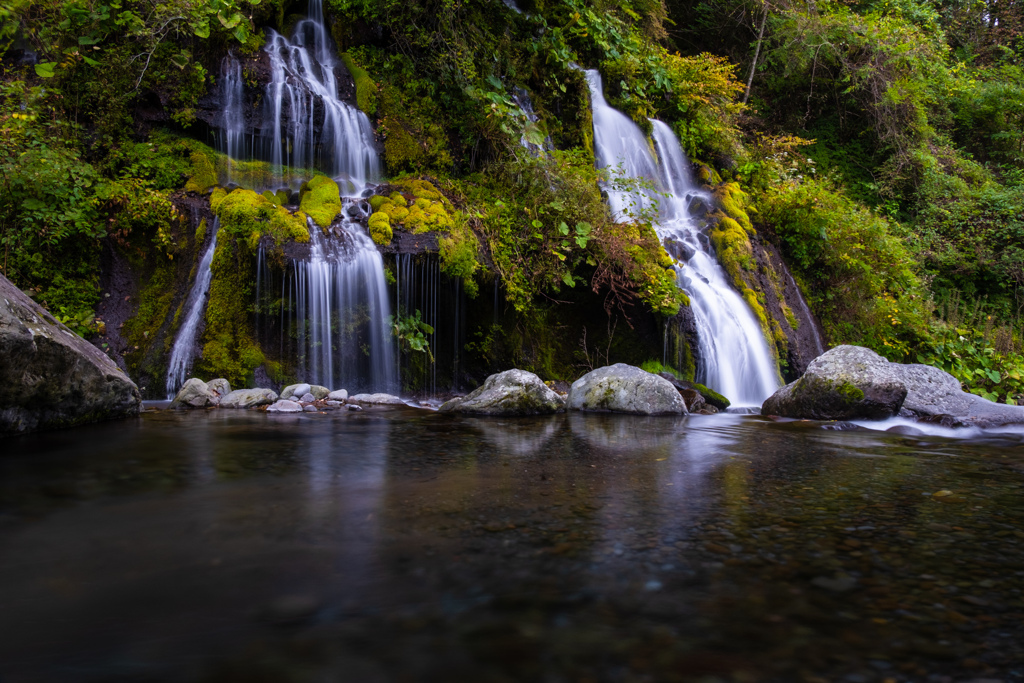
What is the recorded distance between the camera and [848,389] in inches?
250

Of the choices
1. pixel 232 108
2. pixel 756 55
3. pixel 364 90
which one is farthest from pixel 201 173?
pixel 756 55

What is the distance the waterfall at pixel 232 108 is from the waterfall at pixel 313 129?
37 cm

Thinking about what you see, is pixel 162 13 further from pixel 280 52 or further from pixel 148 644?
pixel 148 644

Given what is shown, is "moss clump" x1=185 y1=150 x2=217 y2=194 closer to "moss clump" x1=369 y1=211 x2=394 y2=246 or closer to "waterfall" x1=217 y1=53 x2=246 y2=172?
"waterfall" x1=217 y1=53 x2=246 y2=172

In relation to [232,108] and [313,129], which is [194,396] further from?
[232,108]

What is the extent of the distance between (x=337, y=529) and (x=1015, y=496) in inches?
136

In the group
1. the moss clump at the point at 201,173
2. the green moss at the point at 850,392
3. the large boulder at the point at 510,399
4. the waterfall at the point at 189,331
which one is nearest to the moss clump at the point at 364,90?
the moss clump at the point at 201,173

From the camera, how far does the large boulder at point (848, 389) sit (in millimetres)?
6273

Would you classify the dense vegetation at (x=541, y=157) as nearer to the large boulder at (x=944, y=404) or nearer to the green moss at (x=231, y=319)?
the green moss at (x=231, y=319)

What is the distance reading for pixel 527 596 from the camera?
172cm

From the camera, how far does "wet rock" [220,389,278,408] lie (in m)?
6.44

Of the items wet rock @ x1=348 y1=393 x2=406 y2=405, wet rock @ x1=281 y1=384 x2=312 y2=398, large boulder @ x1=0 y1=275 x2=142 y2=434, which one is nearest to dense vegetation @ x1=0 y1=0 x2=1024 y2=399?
wet rock @ x1=348 y1=393 x2=406 y2=405

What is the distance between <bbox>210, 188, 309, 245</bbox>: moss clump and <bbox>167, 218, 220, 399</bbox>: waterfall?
1.38 ft

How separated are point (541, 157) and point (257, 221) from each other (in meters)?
4.33
